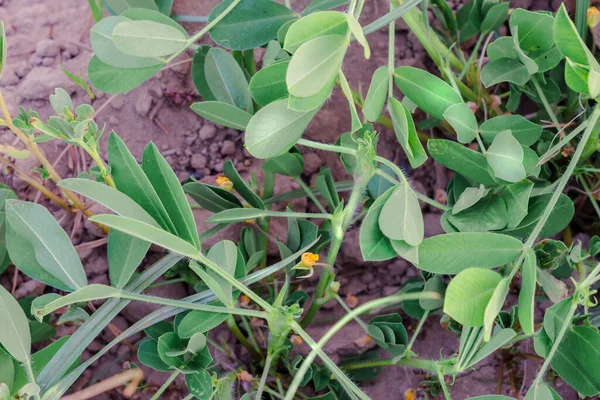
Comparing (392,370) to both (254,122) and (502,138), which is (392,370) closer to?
(502,138)

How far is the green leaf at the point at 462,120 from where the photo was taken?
883 millimetres

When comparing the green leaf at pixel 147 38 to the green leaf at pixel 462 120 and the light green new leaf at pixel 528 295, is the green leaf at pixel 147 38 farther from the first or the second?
the light green new leaf at pixel 528 295

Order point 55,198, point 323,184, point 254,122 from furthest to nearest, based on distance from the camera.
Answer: point 55,198 → point 323,184 → point 254,122

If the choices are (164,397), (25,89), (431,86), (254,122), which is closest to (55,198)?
(25,89)

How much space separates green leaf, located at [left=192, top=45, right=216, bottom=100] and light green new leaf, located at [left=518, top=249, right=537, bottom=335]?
64 cm

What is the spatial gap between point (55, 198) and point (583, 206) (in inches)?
45.6

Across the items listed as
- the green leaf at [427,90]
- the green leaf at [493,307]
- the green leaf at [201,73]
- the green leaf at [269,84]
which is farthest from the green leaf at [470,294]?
the green leaf at [201,73]

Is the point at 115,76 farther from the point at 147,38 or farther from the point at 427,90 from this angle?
the point at 427,90

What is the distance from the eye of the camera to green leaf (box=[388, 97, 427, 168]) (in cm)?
84

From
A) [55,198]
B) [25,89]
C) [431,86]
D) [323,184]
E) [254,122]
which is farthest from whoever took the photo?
[25,89]

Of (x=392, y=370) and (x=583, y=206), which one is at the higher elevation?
(x=583, y=206)

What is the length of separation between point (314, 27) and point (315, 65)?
53 millimetres

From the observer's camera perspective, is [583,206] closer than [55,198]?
No

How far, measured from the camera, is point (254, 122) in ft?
2.58
